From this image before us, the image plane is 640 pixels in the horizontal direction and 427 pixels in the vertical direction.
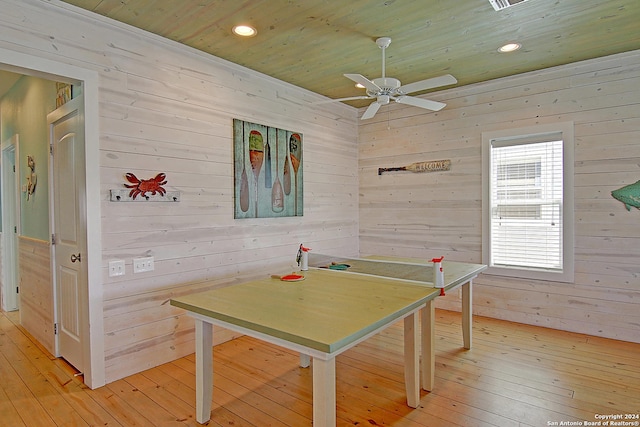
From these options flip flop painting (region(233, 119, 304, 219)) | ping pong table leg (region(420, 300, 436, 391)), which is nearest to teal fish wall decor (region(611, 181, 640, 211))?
ping pong table leg (region(420, 300, 436, 391))

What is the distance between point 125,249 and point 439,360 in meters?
2.65

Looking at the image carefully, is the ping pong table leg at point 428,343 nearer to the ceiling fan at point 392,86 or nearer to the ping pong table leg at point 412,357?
the ping pong table leg at point 412,357

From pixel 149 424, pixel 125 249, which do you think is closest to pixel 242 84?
pixel 125 249

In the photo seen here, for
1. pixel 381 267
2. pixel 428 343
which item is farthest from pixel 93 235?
pixel 428 343

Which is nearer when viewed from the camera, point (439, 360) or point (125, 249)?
point (125, 249)

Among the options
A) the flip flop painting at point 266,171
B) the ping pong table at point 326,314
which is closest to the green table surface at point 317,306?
the ping pong table at point 326,314

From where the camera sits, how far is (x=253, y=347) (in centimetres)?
331

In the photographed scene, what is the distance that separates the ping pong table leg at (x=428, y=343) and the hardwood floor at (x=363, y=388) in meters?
0.09

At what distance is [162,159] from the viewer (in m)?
2.93

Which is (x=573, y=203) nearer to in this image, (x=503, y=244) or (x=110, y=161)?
(x=503, y=244)

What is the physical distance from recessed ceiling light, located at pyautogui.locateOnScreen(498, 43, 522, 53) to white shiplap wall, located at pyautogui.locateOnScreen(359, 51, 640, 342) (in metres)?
0.78

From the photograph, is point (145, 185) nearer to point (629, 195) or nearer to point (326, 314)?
point (326, 314)

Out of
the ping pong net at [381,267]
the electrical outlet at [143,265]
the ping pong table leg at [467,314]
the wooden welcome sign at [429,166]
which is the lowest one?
the ping pong table leg at [467,314]

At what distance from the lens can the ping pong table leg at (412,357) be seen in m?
2.23
